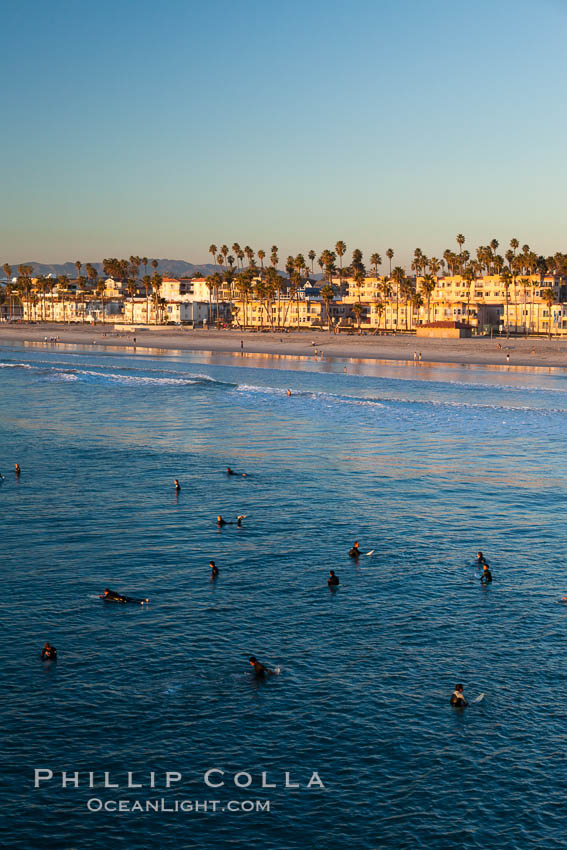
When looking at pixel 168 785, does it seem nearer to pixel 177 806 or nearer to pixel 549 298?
pixel 177 806

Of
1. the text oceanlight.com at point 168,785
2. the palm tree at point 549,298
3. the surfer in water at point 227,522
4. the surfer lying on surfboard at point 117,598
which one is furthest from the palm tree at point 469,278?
the text oceanlight.com at point 168,785

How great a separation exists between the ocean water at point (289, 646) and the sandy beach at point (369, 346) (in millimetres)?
81398

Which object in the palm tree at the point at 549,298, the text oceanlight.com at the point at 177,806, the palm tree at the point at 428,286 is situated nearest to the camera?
the text oceanlight.com at the point at 177,806

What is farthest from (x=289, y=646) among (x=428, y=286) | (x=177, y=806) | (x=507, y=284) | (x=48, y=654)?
(x=507, y=284)

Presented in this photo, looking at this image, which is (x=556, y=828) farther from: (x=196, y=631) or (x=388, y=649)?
(x=196, y=631)

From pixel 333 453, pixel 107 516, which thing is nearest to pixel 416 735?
pixel 107 516

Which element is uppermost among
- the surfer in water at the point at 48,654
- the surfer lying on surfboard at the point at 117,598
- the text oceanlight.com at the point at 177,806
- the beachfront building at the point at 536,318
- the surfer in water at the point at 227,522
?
the beachfront building at the point at 536,318

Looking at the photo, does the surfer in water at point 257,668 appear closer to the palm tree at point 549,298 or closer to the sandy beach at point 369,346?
the sandy beach at point 369,346

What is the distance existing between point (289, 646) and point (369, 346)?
132499 mm

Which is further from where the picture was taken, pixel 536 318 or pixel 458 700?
pixel 536 318

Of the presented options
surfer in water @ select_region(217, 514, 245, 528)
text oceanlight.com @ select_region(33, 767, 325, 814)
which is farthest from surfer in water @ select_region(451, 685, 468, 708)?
surfer in water @ select_region(217, 514, 245, 528)

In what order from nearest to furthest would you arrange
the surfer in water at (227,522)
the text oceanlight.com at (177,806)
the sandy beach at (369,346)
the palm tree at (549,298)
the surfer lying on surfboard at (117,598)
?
the text oceanlight.com at (177,806)
the surfer lying on surfboard at (117,598)
the surfer in water at (227,522)
the sandy beach at (369,346)
the palm tree at (549,298)

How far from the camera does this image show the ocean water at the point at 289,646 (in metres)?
15.6

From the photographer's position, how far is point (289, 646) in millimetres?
22125
